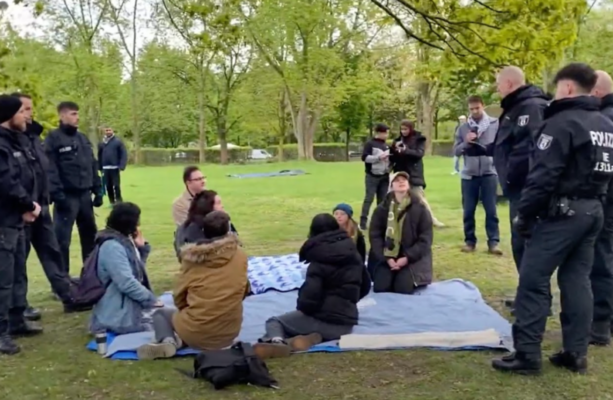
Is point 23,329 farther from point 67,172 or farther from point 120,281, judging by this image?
point 67,172

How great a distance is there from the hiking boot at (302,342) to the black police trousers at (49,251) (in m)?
2.56

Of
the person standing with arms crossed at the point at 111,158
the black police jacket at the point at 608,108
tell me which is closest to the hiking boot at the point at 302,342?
the black police jacket at the point at 608,108

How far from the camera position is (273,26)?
39250mm

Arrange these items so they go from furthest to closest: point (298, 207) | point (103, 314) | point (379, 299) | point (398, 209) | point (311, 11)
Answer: point (311, 11) < point (298, 207) < point (398, 209) < point (379, 299) < point (103, 314)

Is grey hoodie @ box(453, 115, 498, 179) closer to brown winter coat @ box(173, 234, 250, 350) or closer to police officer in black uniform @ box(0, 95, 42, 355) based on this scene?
brown winter coat @ box(173, 234, 250, 350)

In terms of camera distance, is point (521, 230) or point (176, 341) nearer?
point (521, 230)

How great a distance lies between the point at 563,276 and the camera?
4824mm

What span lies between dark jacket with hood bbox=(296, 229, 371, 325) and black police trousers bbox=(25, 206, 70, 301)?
253cm

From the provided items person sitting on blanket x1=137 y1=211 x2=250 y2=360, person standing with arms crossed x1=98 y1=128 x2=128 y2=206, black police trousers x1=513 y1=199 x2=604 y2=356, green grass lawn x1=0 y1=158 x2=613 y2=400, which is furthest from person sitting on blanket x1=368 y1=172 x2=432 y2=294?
person standing with arms crossed x1=98 y1=128 x2=128 y2=206

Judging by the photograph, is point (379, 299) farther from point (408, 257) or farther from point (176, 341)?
point (176, 341)

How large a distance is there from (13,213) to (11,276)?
18.9 inches

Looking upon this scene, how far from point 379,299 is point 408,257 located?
56cm

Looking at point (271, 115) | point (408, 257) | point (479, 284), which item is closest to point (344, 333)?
point (408, 257)

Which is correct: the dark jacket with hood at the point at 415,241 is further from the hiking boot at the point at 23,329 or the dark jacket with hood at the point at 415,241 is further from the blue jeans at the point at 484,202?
the hiking boot at the point at 23,329
